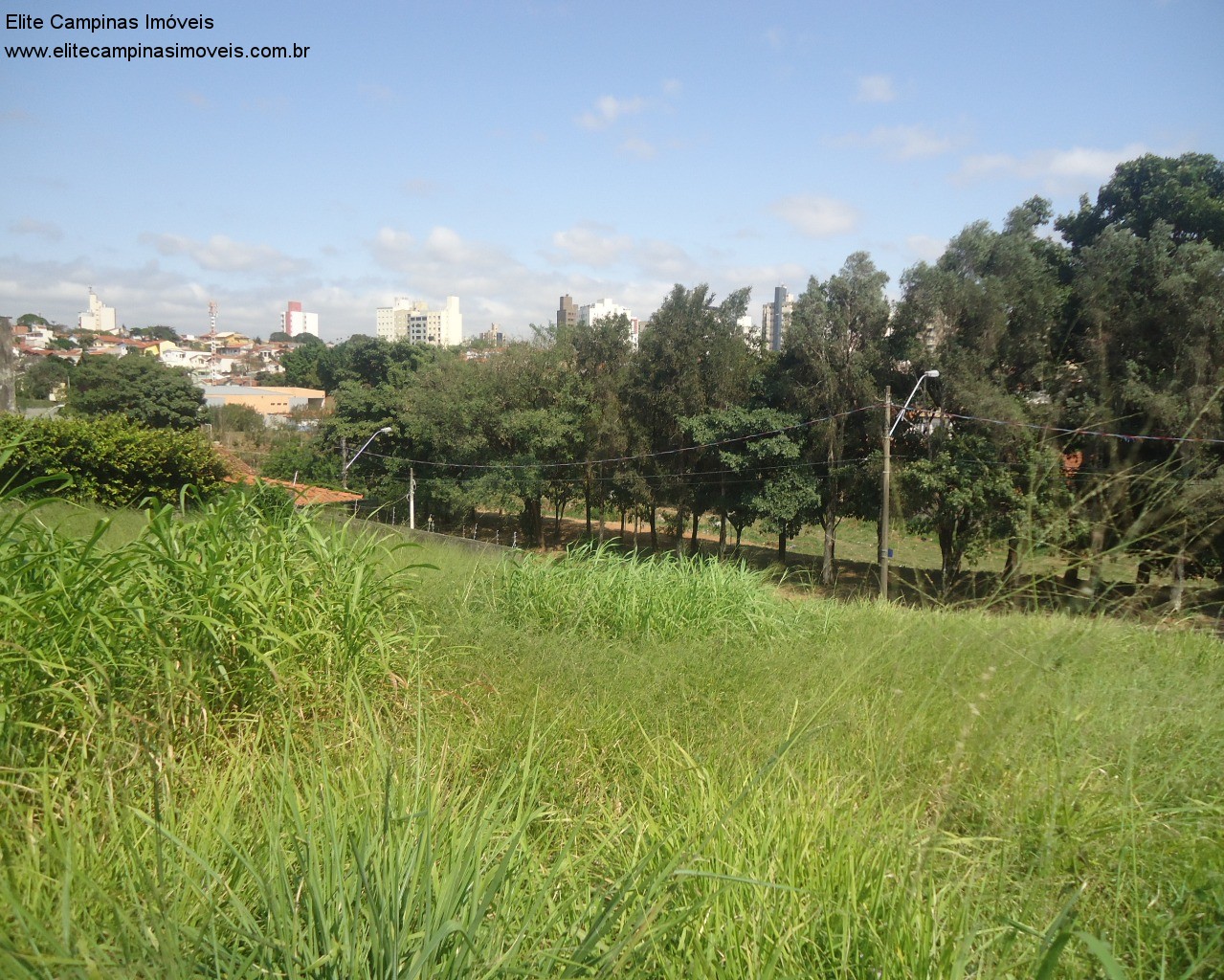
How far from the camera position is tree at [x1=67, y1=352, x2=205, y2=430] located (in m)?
20.6

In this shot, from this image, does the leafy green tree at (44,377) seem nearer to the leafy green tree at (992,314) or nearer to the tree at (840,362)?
the tree at (840,362)

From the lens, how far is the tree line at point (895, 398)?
5.82 m

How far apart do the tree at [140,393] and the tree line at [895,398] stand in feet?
16.9

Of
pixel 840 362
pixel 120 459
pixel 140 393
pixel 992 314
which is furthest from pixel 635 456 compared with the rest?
Result: pixel 120 459

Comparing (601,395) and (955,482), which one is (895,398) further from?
(601,395)

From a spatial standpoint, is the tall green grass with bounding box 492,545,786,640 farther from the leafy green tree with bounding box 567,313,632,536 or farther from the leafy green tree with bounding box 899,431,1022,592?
the leafy green tree with bounding box 567,313,632,536

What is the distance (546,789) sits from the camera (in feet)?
8.46

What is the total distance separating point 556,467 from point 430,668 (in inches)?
919

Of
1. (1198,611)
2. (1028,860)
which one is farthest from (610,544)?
(1028,860)

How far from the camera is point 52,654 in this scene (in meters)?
2.46

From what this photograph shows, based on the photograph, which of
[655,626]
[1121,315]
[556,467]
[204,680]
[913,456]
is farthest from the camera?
[556,467]

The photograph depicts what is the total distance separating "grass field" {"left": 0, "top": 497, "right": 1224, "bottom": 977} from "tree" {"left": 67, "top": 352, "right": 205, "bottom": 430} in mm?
18513

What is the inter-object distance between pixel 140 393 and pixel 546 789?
22473mm

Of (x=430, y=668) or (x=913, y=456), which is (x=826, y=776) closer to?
(x=430, y=668)
